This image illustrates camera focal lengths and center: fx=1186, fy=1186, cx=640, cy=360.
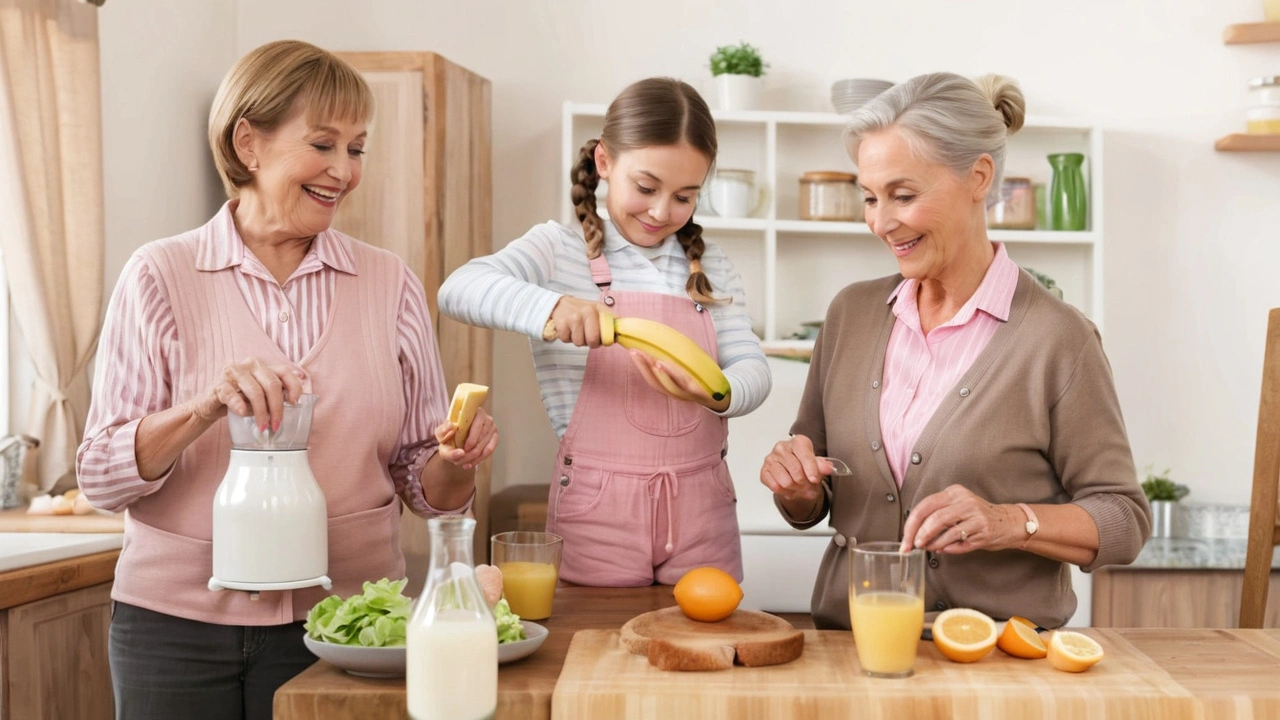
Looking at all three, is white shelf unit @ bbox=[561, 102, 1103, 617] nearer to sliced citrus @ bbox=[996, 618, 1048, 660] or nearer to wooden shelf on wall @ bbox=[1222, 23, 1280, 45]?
wooden shelf on wall @ bbox=[1222, 23, 1280, 45]

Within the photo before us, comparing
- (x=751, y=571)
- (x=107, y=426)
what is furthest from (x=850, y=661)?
(x=751, y=571)

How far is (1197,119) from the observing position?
424 centimetres

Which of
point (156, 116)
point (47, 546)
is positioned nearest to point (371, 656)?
point (47, 546)

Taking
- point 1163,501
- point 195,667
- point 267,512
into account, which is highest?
point 267,512

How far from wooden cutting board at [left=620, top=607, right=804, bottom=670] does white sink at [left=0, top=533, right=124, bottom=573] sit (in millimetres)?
1332

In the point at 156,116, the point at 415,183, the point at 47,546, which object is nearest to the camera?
the point at 47,546

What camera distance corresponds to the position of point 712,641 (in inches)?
54.6

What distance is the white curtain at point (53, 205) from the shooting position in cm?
278

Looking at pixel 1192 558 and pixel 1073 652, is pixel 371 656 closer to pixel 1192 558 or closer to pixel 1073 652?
pixel 1073 652

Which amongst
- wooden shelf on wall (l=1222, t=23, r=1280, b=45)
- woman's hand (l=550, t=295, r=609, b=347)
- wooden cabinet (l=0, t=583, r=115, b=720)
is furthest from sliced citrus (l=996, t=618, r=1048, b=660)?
wooden shelf on wall (l=1222, t=23, r=1280, b=45)

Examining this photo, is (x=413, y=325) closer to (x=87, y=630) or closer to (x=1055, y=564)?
(x=1055, y=564)

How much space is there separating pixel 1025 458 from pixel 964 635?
375 mm

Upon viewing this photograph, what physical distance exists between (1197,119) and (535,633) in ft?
12.2

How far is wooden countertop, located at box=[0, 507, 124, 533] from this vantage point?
8.29ft
